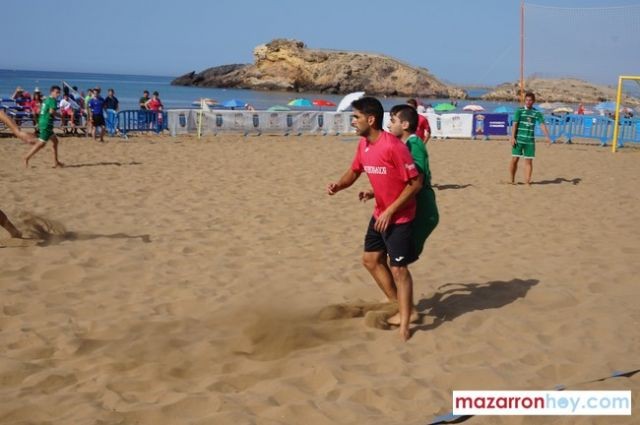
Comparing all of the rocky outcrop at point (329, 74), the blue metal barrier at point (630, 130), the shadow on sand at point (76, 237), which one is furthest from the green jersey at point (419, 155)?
the rocky outcrop at point (329, 74)

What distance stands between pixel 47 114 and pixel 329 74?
257ft

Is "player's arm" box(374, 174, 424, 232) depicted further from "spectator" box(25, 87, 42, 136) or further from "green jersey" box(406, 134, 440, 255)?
"spectator" box(25, 87, 42, 136)

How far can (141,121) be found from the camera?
2022 cm

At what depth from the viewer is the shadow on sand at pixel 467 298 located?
511 centimetres

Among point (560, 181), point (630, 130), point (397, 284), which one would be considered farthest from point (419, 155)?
point (630, 130)

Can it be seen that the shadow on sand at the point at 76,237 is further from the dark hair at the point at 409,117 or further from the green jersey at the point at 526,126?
the green jersey at the point at 526,126

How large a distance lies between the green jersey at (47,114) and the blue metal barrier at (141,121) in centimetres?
705

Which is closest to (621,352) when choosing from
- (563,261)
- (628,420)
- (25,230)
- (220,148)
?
(628,420)

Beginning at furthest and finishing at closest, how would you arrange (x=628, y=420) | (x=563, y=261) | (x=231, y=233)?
(x=231, y=233), (x=563, y=261), (x=628, y=420)

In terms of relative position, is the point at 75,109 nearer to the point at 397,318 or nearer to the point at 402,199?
the point at 397,318

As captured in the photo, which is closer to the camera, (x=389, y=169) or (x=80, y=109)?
(x=389, y=169)

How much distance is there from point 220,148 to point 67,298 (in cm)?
1220

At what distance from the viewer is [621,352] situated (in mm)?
4352

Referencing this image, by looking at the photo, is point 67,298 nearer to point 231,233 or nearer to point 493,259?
point 231,233
